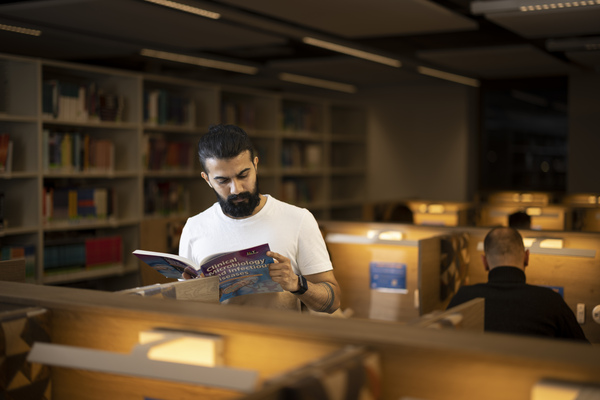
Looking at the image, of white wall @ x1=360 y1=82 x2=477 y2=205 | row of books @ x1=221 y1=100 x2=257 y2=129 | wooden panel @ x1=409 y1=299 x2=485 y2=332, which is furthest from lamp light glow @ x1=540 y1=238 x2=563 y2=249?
white wall @ x1=360 y1=82 x2=477 y2=205

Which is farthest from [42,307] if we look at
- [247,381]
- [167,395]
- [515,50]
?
[515,50]

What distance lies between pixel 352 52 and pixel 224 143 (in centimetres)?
523

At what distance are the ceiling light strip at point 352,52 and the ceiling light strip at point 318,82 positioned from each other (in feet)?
5.52

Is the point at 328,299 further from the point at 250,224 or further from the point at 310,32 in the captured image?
the point at 310,32

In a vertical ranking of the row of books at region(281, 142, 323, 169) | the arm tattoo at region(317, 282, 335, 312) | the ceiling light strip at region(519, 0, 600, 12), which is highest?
the ceiling light strip at region(519, 0, 600, 12)

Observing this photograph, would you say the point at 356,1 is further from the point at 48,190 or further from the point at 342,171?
the point at 342,171

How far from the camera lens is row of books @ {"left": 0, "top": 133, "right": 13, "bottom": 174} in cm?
472

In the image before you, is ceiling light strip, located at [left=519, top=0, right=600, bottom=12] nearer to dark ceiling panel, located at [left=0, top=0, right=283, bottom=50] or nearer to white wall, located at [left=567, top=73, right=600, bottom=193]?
dark ceiling panel, located at [left=0, top=0, right=283, bottom=50]

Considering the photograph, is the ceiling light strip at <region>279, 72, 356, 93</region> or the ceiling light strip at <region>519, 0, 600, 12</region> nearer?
the ceiling light strip at <region>519, 0, 600, 12</region>

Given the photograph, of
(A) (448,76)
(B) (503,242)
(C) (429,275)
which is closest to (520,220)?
(C) (429,275)

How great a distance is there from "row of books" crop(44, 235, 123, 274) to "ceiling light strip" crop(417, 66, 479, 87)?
4.76 meters

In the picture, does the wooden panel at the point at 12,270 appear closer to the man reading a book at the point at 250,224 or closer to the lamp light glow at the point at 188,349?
the man reading a book at the point at 250,224

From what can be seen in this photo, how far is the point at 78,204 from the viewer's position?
211 inches

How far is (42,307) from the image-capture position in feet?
5.29
